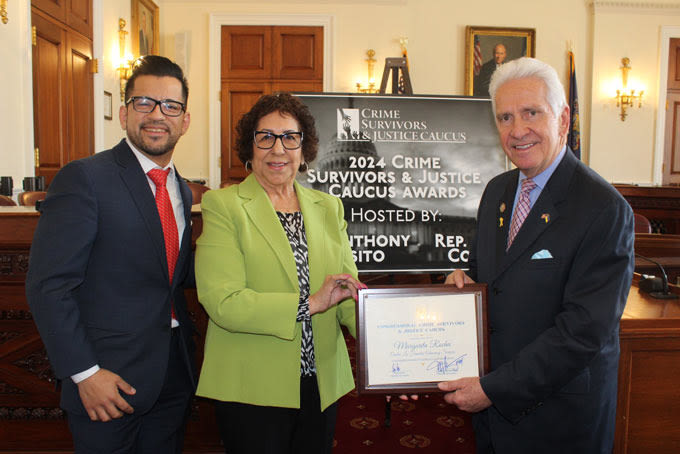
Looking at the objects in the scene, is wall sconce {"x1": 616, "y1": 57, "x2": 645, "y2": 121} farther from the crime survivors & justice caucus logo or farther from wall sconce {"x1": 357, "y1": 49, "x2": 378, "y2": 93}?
the crime survivors & justice caucus logo

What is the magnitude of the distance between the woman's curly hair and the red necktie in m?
0.30

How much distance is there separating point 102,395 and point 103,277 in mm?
337

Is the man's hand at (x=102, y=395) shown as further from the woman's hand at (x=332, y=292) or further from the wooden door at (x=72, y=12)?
the wooden door at (x=72, y=12)

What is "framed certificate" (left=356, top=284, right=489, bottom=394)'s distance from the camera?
5.48 feet

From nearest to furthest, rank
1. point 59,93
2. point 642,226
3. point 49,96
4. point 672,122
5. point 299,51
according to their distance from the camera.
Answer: point 642,226 → point 49,96 → point 59,93 → point 299,51 → point 672,122

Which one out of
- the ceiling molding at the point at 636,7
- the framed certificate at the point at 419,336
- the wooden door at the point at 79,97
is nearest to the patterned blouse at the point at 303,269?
the framed certificate at the point at 419,336

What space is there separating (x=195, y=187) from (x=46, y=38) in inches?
83.1

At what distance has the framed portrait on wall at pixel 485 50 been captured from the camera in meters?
9.70

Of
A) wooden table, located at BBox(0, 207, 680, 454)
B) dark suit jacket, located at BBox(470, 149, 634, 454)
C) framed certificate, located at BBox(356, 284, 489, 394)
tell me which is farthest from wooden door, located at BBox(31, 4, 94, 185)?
dark suit jacket, located at BBox(470, 149, 634, 454)

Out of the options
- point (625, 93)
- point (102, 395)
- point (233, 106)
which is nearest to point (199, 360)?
point (102, 395)

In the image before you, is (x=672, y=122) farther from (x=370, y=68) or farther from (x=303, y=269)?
(x=303, y=269)

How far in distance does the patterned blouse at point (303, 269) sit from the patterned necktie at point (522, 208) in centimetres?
65

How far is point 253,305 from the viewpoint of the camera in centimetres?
165

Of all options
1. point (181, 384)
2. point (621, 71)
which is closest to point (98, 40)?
point (181, 384)
